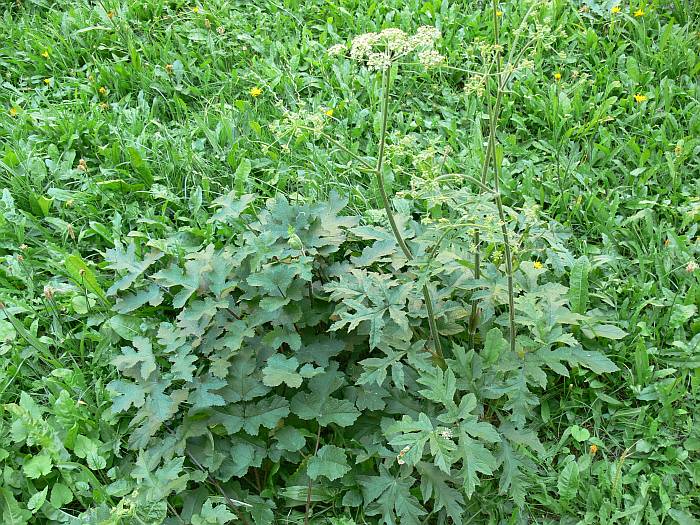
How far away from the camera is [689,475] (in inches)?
101

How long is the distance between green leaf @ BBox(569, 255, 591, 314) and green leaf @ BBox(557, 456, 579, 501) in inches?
26.0

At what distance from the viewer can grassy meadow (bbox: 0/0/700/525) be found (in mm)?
2416

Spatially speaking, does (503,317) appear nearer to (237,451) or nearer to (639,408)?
(639,408)

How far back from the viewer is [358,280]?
2.46 m

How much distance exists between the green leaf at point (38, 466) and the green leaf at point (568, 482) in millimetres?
1833

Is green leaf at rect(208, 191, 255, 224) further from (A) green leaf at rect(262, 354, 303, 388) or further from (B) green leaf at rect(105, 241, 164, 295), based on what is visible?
(A) green leaf at rect(262, 354, 303, 388)

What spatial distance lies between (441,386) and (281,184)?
1.56 metres

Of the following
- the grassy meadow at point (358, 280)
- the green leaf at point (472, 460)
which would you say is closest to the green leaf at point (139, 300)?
the grassy meadow at point (358, 280)

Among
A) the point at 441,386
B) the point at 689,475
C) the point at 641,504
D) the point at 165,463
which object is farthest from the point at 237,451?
the point at 689,475

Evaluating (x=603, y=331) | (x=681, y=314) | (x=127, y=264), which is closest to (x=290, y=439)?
(x=127, y=264)

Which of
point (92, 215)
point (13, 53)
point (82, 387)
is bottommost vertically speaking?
point (82, 387)

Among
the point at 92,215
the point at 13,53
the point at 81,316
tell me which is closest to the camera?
the point at 81,316

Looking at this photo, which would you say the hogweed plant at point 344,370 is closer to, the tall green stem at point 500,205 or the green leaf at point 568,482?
the tall green stem at point 500,205

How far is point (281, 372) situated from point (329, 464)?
13.9 inches
